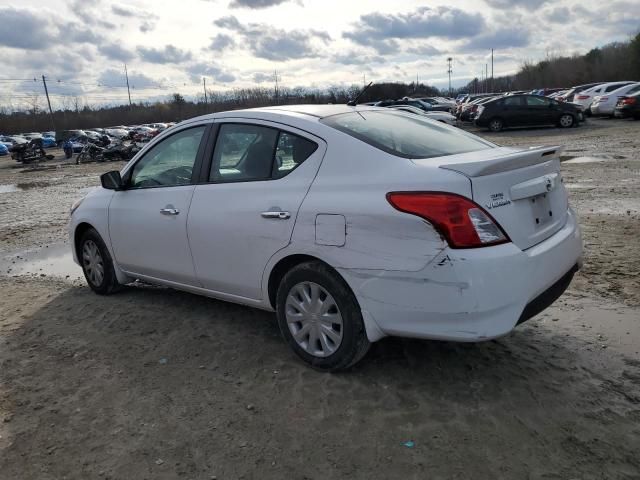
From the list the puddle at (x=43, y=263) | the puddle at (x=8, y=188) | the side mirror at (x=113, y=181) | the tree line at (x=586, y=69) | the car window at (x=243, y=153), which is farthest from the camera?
the tree line at (x=586, y=69)

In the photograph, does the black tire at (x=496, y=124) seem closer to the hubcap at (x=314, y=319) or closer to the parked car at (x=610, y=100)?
the parked car at (x=610, y=100)

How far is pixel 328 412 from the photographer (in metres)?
3.12

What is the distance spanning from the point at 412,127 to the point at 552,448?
2.30m

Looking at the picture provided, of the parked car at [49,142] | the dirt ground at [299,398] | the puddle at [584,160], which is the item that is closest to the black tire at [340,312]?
the dirt ground at [299,398]

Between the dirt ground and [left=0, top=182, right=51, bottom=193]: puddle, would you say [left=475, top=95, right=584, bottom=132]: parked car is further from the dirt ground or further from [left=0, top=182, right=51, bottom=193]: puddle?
the dirt ground

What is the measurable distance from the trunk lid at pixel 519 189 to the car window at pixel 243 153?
3.65 feet

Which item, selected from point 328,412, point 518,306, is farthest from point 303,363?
point 518,306

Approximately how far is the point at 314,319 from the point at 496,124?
2385cm

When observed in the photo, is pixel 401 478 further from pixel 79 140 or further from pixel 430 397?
pixel 79 140

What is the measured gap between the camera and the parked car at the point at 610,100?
26.3 m

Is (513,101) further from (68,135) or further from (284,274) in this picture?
(68,135)

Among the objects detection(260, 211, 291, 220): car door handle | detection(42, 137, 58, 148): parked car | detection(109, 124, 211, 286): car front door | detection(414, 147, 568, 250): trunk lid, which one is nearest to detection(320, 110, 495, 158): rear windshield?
detection(414, 147, 568, 250): trunk lid

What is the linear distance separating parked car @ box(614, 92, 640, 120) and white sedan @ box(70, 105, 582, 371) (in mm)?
24394

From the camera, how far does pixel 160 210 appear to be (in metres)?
4.41
